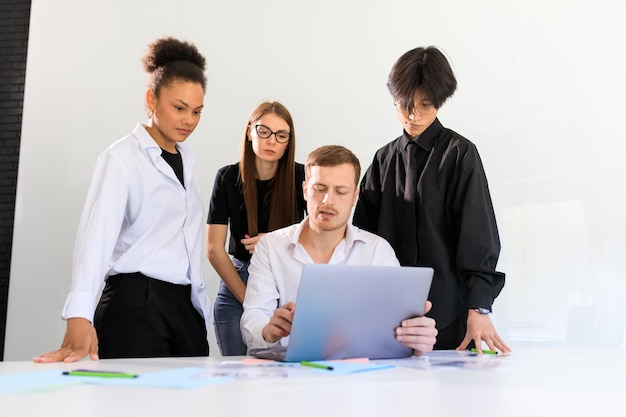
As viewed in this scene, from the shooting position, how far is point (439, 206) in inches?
80.7

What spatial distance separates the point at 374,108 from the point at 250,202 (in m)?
1.58

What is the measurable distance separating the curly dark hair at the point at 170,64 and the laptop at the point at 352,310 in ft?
3.38

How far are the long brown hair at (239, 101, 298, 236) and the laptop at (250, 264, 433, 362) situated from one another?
935mm

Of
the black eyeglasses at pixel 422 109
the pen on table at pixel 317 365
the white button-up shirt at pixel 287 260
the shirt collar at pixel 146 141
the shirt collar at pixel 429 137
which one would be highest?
the black eyeglasses at pixel 422 109

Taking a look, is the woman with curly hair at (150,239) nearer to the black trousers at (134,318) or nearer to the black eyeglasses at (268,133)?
the black trousers at (134,318)

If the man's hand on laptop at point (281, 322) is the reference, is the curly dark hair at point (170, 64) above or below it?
above

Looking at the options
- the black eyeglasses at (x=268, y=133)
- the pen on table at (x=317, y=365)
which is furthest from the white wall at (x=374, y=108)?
the pen on table at (x=317, y=365)

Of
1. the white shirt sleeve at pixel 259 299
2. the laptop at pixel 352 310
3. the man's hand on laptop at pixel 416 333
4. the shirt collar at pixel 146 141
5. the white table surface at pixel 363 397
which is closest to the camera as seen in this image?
the white table surface at pixel 363 397

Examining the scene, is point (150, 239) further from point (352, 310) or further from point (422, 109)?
point (422, 109)

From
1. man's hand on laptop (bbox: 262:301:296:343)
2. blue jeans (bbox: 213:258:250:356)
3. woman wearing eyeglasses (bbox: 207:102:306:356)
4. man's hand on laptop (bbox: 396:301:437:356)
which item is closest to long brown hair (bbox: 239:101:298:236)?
woman wearing eyeglasses (bbox: 207:102:306:356)

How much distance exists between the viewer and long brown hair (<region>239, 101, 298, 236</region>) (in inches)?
93.2

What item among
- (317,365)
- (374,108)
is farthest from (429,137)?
(374,108)

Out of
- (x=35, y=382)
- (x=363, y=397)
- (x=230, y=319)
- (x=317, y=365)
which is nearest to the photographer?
(x=363, y=397)

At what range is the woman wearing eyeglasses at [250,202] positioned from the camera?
93.0 inches
